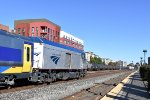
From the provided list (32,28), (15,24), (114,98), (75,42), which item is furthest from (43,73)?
(75,42)

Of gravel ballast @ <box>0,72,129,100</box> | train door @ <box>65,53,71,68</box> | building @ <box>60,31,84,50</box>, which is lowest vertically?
gravel ballast @ <box>0,72,129,100</box>

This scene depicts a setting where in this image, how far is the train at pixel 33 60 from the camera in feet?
74.6

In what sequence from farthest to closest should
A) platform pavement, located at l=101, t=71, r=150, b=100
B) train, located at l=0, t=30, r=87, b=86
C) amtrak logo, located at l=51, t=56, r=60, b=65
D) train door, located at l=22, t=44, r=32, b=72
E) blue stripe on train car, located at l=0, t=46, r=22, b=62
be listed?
amtrak logo, located at l=51, t=56, r=60, b=65 < train door, located at l=22, t=44, r=32, b=72 < train, located at l=0, t=30, r=87, b=86 < blue stripe on train car, located at l=0, t=46, r=22, b=62 < platform pavement, located at l=101, t=71, r=150, b=100

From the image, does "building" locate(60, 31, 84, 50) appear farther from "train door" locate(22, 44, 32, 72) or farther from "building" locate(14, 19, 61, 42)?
"train door" locate(22, 44, 32, 72)

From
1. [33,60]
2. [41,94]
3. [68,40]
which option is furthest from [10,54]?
[68,40]

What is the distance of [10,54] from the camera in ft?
76.2

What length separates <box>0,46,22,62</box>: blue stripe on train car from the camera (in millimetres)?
22203

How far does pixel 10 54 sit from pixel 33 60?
14.9ft

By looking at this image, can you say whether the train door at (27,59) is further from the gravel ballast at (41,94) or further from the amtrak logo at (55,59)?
the amtrak logo at (55,59)

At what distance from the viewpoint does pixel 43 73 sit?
29734 mm

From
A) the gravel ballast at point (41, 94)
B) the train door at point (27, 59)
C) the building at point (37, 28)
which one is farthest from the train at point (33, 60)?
the building at point (37, 28)

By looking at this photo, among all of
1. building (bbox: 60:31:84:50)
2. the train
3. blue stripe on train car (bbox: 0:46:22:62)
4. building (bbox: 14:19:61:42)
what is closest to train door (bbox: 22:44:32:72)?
the train

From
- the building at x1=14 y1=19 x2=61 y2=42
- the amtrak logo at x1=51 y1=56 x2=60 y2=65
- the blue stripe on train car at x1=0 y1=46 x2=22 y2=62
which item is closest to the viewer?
the blue stripe on train car at x1=0 y1=46 x2=22 y2=62

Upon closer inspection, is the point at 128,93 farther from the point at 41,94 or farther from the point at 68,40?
the point at 68,40
